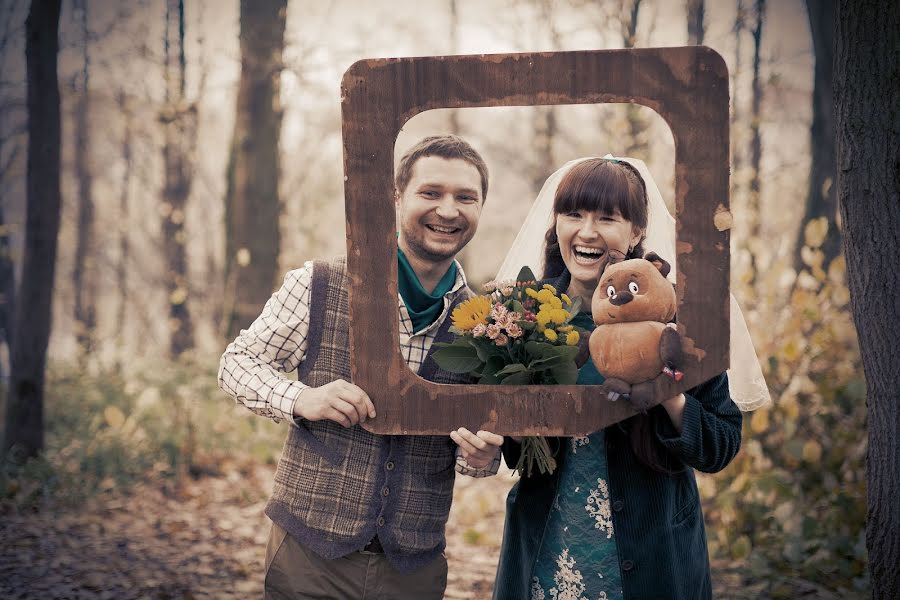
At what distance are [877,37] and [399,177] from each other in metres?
1.59

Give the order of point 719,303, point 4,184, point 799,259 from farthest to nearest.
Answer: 1. point 4,184
2. point 799,259
3. point 719,303

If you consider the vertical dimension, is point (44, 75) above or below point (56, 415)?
above

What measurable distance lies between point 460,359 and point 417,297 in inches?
13.4

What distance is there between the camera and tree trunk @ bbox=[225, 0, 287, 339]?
715 cm

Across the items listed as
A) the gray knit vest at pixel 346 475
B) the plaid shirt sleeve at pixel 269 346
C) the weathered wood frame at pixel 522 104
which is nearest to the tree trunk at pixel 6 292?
the plaid shirt sleeve at pixel 269 346

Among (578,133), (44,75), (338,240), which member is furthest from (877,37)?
(338,240)

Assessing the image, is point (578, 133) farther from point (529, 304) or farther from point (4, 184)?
point (4, 184)

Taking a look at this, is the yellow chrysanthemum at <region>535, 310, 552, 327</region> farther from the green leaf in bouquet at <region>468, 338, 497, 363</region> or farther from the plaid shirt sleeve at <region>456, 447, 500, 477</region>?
the plaid shirt sleeve at <region>456, 447, 500, 477</region>

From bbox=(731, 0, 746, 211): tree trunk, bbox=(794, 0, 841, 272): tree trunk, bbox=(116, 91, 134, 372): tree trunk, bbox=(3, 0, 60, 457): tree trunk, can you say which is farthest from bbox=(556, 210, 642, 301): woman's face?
bbox=(116, 91, 134, 372): tree trunk

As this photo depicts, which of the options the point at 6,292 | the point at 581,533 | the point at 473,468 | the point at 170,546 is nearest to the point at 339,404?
the point at 473,468

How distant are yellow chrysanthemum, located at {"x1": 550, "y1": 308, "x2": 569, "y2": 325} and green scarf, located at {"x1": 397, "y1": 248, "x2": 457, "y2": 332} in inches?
20.0

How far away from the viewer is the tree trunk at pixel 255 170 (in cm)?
715

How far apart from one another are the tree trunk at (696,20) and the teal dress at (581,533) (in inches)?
229

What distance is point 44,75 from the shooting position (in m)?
5.80
